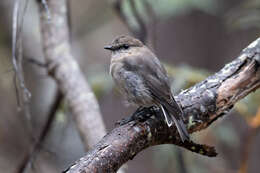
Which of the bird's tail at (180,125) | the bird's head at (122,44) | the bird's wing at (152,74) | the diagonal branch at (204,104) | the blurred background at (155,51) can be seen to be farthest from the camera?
the blurred background at (155,51)

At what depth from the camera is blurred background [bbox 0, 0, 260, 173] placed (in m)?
4.10

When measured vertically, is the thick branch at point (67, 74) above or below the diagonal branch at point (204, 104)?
above

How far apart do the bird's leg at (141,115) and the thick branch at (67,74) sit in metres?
0.31

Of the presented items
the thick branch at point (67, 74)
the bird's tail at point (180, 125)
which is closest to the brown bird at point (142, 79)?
the bird's tail at point (180, 125)

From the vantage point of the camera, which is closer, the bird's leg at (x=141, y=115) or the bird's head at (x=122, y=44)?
the bird's leg at (x=141, y=115)

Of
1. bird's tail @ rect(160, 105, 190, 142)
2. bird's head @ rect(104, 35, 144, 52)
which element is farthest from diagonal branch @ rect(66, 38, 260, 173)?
bird's head @ rect(104, 35, 144, 52)

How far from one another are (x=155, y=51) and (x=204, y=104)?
1.49m

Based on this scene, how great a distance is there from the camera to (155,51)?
455cm

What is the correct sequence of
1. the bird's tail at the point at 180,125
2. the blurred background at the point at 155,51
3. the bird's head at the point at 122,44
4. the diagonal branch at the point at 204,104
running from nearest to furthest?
the diagonal branch at the point at 204,104
the bird's tail at the point at 180,125
the bird's head at the point at 122,44
the blurred background at the point at 155,51

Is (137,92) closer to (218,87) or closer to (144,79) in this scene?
(144,79)

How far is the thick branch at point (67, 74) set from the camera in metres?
3.37

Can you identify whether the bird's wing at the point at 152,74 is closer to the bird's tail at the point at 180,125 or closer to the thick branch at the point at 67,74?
the bird's tail at the point at 180,125

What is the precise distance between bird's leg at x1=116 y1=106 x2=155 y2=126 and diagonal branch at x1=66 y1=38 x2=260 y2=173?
0.06 meters

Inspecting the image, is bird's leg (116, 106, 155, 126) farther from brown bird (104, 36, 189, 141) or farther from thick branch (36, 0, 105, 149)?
thick branch (36, 0, 105, 149)
